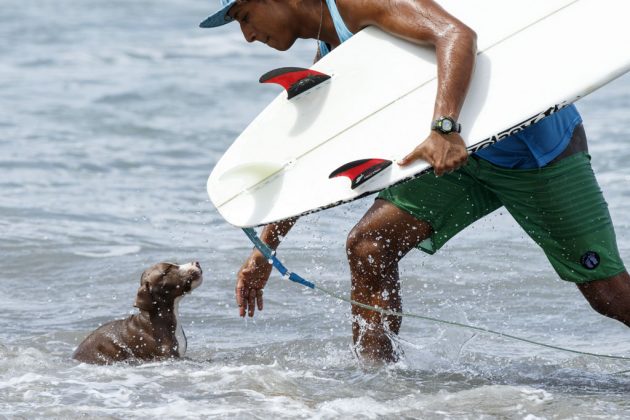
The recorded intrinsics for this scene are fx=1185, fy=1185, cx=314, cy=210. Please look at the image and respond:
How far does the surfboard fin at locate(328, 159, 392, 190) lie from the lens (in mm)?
4617

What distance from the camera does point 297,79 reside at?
5066 mm

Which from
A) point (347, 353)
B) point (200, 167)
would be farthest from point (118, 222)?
point (347, 353)

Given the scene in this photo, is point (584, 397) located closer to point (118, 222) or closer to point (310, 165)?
point (310, 165)

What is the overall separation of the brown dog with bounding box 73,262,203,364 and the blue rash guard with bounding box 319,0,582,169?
6.45 ft

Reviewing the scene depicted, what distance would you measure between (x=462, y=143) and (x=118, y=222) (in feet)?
17.5

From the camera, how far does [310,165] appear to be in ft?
16.4

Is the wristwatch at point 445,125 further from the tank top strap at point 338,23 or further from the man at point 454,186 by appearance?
the tank top strap at point 338,23

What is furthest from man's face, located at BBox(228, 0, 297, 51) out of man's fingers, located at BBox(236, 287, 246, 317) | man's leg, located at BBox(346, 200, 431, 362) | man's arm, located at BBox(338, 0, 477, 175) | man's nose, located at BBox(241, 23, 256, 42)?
man's fingers, located at BBox(236, 287, 246, 317)

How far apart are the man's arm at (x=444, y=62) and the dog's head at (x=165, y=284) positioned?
204 cm

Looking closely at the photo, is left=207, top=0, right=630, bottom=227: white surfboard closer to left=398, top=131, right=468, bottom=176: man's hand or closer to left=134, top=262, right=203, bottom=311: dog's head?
left=398, top=131, right=468, bottom=176: man's hand

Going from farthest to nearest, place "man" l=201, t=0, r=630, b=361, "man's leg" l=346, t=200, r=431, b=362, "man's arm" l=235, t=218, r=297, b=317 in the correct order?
"man's arm" l=235, t=218, r=297, b=317 < "man's leg" l=346, t=200, r=431, b=362 < "man" l=201, t=0, r=630, b=361

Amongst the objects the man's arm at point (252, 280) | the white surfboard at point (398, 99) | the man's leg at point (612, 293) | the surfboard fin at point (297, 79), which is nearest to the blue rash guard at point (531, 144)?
the white surfboard at point (398, 99)

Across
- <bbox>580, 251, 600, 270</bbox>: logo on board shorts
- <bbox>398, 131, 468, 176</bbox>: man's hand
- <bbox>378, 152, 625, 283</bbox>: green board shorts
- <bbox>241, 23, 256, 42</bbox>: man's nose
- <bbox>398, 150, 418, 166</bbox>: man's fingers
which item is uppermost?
<bbox>241, 23, 256, 42</bbox>: man's nose

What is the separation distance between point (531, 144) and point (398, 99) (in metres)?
0.58
